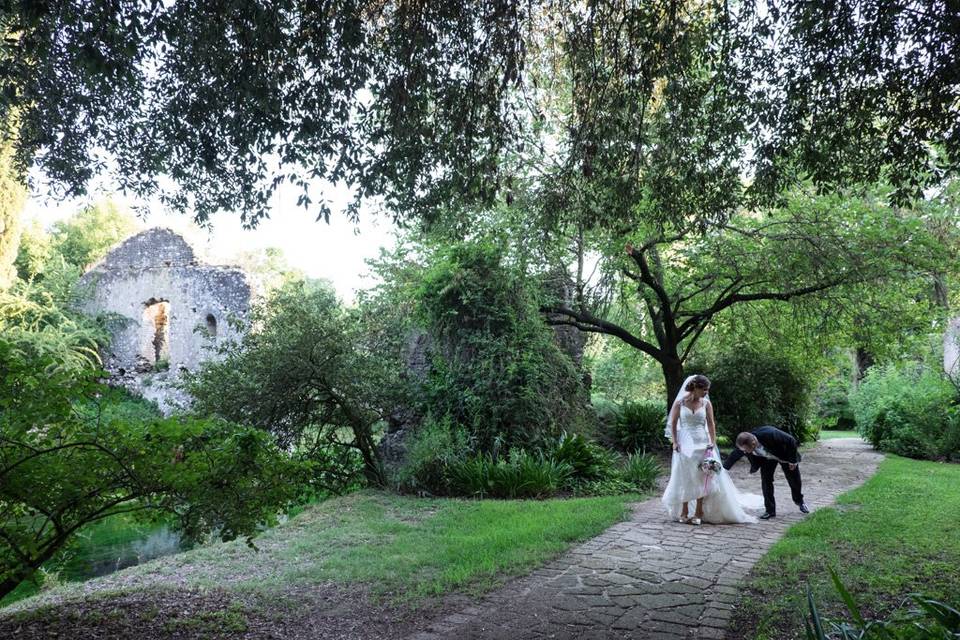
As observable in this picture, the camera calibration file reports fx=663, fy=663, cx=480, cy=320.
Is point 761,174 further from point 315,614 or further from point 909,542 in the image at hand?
point 315,614

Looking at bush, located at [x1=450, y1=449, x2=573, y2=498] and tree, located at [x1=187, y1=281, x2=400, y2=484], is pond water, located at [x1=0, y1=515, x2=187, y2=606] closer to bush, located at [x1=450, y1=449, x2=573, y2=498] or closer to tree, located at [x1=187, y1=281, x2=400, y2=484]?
tree, located at [x1=187, y1=281, x2=400, y2=484]

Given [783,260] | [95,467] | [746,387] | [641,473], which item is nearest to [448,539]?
[95,467]

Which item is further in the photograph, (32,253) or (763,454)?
(32,253)

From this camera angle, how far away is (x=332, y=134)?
636 cm

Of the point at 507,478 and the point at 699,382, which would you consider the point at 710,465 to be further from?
the point at 507,478

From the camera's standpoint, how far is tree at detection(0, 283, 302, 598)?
379 cm

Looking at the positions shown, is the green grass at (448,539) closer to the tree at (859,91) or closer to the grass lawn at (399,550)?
the grass lawn at (399,550)

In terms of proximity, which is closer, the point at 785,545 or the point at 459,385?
the point at 785,545

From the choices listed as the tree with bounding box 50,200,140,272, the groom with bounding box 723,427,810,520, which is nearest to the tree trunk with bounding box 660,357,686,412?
the groom with bounding box 723,427,810,520

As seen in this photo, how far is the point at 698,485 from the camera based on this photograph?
26.9 ft

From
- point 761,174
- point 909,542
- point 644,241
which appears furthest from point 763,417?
point 761,174

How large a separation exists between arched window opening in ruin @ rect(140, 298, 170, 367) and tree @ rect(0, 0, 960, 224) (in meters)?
17.5

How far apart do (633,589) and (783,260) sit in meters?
8.72

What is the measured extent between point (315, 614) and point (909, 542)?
5.63 metres
